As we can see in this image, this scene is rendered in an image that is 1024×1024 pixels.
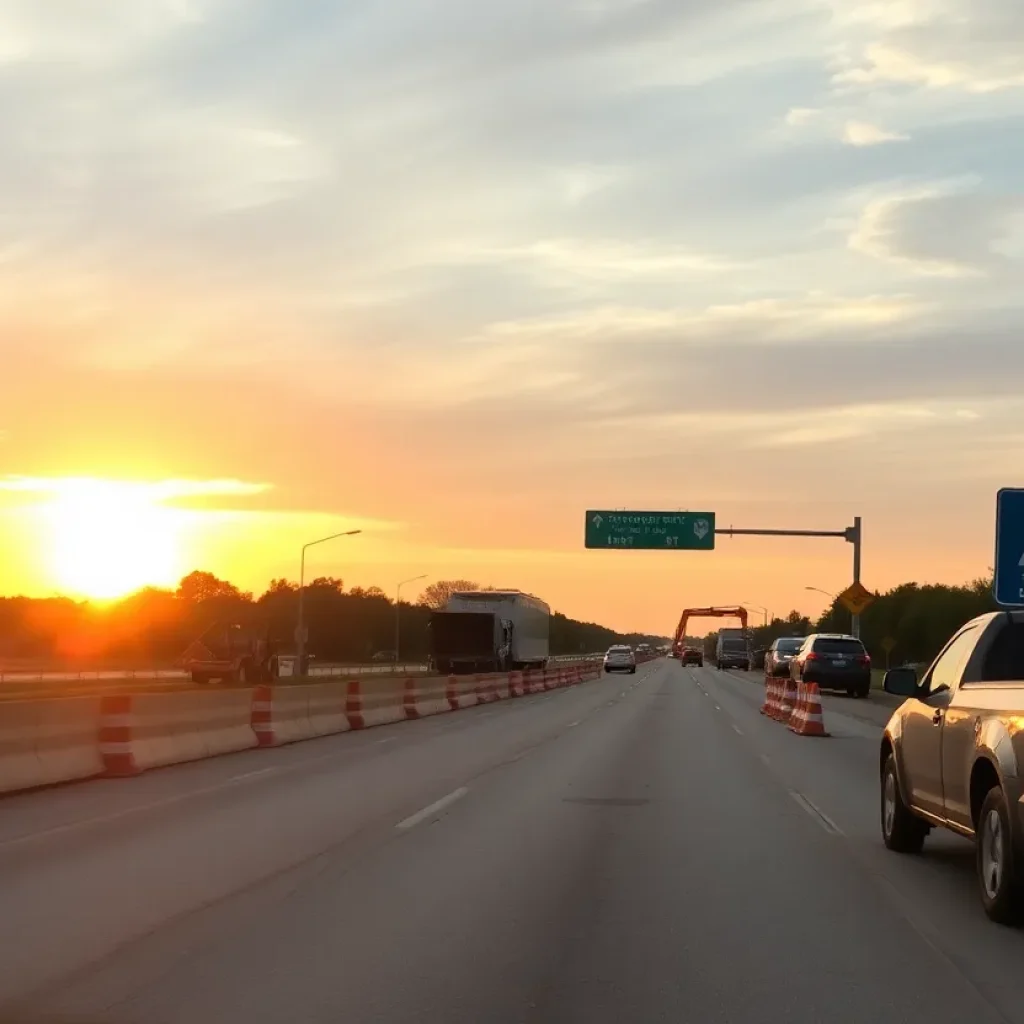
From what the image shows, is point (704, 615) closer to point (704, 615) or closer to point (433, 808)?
point (704, 615)

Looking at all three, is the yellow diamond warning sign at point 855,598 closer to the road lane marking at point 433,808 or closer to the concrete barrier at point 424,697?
the concrete barrier at point 424,697

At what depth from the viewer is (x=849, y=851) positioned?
12203mm

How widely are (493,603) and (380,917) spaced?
2182 inches

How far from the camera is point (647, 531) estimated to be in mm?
62938

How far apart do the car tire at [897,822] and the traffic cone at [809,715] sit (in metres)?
16.6

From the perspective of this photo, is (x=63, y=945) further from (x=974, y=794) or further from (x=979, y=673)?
(x=979, y=673)

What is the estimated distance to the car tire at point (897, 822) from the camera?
11828mm

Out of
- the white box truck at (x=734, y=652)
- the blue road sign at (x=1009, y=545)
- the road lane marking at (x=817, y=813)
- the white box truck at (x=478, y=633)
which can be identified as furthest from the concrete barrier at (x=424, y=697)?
the white box truck at (x=734, y=652)

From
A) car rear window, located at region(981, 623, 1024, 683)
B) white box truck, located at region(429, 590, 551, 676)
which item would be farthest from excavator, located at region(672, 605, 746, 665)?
car rear window, located at region(981, 623, 1024, 683)

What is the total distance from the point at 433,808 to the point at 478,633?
4662 centimetres

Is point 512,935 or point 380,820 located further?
point 380,820

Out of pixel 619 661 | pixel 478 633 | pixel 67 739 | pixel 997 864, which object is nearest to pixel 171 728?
→ pixel 67 739

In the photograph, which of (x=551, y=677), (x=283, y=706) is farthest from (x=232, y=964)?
(x=551, y=677)

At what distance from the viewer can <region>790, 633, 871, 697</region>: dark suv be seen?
48781 mm
